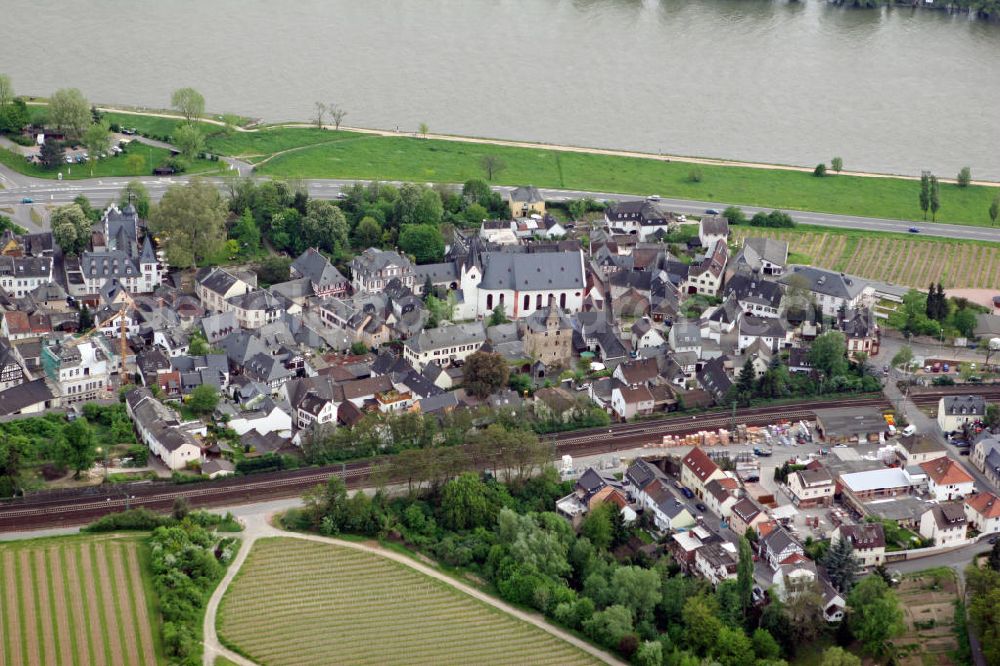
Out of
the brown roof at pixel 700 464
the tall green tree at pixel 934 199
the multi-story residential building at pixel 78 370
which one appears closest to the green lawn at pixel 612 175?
the tall green tree at pixel 934 199

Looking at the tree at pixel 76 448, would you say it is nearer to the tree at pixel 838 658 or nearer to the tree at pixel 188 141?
the tree at pixel 838 658

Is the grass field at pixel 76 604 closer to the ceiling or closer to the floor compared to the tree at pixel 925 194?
closer to the floor

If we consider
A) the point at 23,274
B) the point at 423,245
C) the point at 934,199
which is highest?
the point at 934,199

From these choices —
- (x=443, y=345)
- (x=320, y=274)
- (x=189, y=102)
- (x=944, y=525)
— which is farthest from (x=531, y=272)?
(x=189, y=102)

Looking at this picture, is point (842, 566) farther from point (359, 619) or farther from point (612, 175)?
point (612, 175)

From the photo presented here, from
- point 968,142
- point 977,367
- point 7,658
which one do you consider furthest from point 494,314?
point 968,142

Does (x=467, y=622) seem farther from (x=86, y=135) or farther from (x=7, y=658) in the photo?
(x=86, y=135)
